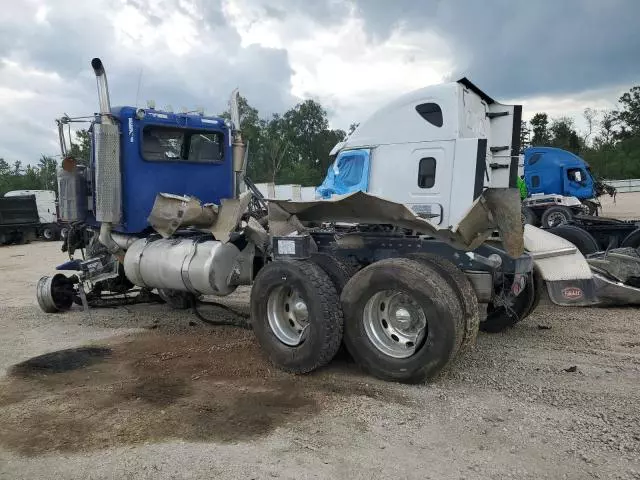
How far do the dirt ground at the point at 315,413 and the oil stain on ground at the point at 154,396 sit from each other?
0.05 ft

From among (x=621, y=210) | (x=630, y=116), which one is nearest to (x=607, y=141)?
(x=630, y=116)

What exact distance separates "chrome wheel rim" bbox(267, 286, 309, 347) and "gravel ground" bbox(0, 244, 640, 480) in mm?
378

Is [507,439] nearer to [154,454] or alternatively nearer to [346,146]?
[154,454]

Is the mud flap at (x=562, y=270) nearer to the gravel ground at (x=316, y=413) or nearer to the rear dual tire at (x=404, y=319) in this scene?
the gravel ground at (x=316, y=413)

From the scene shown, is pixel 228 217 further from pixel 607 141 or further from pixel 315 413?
pixel 607 141

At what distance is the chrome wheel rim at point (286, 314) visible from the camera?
5.45 metres

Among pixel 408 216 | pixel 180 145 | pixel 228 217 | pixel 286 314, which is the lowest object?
pixel 286 314

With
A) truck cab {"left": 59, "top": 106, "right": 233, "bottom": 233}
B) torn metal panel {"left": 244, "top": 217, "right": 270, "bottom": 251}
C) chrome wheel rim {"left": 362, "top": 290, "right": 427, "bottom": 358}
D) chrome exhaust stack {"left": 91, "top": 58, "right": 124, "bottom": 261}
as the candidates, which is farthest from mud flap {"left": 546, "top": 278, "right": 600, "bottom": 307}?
chrome exhaust stack {"left": 91, "top": 58, "right": 124, "bottom": 261}

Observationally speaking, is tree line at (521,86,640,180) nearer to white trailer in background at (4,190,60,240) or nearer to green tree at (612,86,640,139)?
green tree at (612,86,640,139)

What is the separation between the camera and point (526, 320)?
23.5 feet

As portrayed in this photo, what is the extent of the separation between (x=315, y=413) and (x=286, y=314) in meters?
1.43

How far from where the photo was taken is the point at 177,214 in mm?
7301

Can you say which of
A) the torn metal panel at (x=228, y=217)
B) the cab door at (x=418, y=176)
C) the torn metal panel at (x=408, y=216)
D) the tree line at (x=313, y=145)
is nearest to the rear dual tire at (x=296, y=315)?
the torn metal panel at (x=408, y=216)

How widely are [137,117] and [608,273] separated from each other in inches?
254
